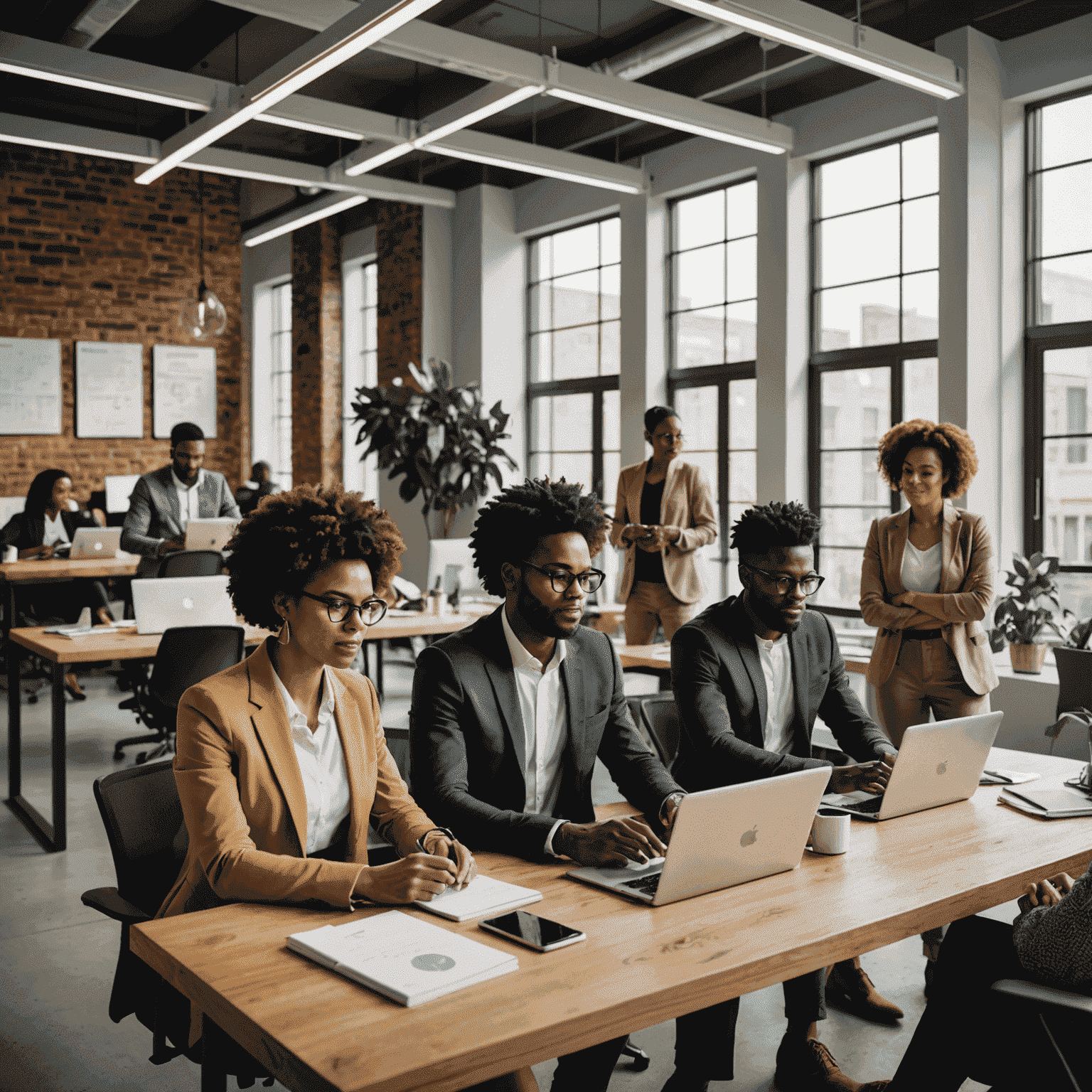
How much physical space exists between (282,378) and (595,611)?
773 cm

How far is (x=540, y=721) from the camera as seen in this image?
90.4 inches

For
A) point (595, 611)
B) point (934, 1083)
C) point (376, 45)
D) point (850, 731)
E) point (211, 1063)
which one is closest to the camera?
point (211, 1063)

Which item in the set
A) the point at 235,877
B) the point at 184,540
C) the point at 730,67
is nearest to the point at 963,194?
the point at 730,67

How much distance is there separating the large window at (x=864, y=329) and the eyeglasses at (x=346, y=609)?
493 cm

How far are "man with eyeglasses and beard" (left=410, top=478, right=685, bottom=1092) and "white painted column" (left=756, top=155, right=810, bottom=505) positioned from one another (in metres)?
4.75

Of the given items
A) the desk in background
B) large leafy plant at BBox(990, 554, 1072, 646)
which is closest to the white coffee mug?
the desk in background

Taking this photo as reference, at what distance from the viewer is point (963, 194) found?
19.0ft

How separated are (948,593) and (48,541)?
6.05 meters

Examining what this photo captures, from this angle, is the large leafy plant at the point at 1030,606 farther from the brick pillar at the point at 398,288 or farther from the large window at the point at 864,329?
the brick pillar at the point at 398,288

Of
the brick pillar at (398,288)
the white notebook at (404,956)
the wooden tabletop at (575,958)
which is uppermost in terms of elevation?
the brick pillar at (398,288)

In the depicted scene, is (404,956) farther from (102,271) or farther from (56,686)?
(102,271)

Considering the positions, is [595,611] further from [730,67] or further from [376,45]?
[730,67]

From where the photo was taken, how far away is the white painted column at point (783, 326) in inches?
272

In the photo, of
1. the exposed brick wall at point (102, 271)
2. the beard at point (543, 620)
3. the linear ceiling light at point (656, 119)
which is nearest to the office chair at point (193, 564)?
the linear ceiling light at point (656, 119)
